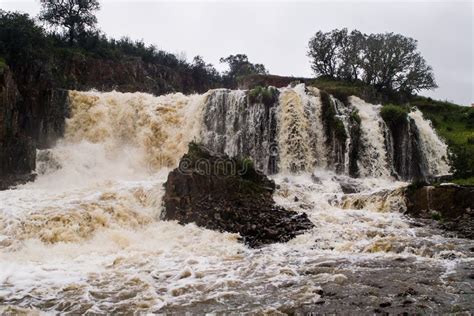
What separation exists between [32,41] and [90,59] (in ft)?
35.7

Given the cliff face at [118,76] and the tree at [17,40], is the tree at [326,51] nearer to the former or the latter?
the cliff face at [118,76]

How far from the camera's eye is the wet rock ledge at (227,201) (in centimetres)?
1464

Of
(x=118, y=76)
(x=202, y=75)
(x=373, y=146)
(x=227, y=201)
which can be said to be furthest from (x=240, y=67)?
(x=227, y=201)

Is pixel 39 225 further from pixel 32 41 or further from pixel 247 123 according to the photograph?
pixel 32 41

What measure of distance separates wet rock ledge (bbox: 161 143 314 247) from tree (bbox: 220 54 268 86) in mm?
36961

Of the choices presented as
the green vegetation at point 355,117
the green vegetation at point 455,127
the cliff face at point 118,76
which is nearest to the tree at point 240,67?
the cliff face at point 118,76

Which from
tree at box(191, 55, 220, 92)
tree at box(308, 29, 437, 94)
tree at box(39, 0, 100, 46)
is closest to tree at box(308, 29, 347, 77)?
tree at box(308, 29, 437, 94)

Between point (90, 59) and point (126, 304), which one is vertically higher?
point (90, 59)

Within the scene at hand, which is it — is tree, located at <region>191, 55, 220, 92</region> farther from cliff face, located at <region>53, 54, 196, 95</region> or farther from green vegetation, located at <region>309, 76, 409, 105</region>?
green vegetation, located at <region>309, 76, 409, 105</region>

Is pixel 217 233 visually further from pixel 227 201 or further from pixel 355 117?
pixel 355 117

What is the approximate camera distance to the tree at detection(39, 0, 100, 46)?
41281 mm

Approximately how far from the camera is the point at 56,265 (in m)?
11.4

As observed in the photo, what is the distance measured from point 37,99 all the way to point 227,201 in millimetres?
16304

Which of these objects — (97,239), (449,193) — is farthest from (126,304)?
(449,193)
